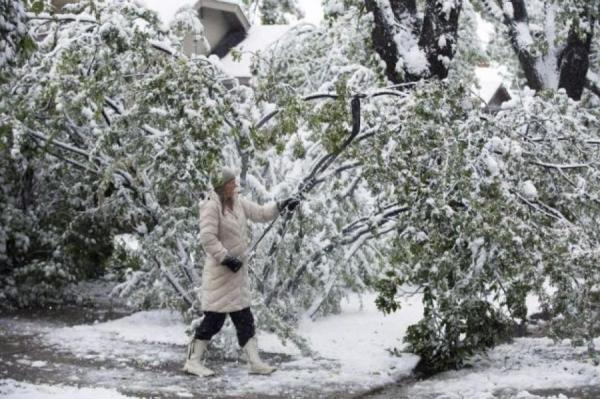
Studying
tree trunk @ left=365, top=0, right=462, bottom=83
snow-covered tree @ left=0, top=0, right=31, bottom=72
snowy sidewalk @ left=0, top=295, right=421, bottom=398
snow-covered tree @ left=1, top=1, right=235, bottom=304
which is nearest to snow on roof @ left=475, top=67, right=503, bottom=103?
tree trunk @ left=365, top=0, right=462, bottom=83

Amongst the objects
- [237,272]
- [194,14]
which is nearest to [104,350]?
[237,272]

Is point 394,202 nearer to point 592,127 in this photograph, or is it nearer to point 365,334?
point 365,334

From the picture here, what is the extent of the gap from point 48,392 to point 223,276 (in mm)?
1654

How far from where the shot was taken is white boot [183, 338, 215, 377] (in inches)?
259

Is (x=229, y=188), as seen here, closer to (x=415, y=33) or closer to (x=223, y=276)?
(x=223, y=276)

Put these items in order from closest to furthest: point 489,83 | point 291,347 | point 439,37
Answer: point 291,347
point 439,37
point 489,83

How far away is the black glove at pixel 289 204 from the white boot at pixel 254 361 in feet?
3.88

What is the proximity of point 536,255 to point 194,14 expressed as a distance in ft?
14.3

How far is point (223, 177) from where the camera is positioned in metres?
6.61

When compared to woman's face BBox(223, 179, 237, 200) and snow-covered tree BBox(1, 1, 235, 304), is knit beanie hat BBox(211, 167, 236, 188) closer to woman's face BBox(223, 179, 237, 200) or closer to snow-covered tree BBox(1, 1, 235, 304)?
woman's face BBox(223, 179, 237, 200)

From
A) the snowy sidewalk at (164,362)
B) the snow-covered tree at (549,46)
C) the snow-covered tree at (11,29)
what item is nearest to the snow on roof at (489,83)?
the snow-covered tree at (549,46)

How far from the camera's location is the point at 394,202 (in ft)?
24.0

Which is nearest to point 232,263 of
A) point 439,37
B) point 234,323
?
point 234,323

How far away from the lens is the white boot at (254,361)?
6.63 meters
